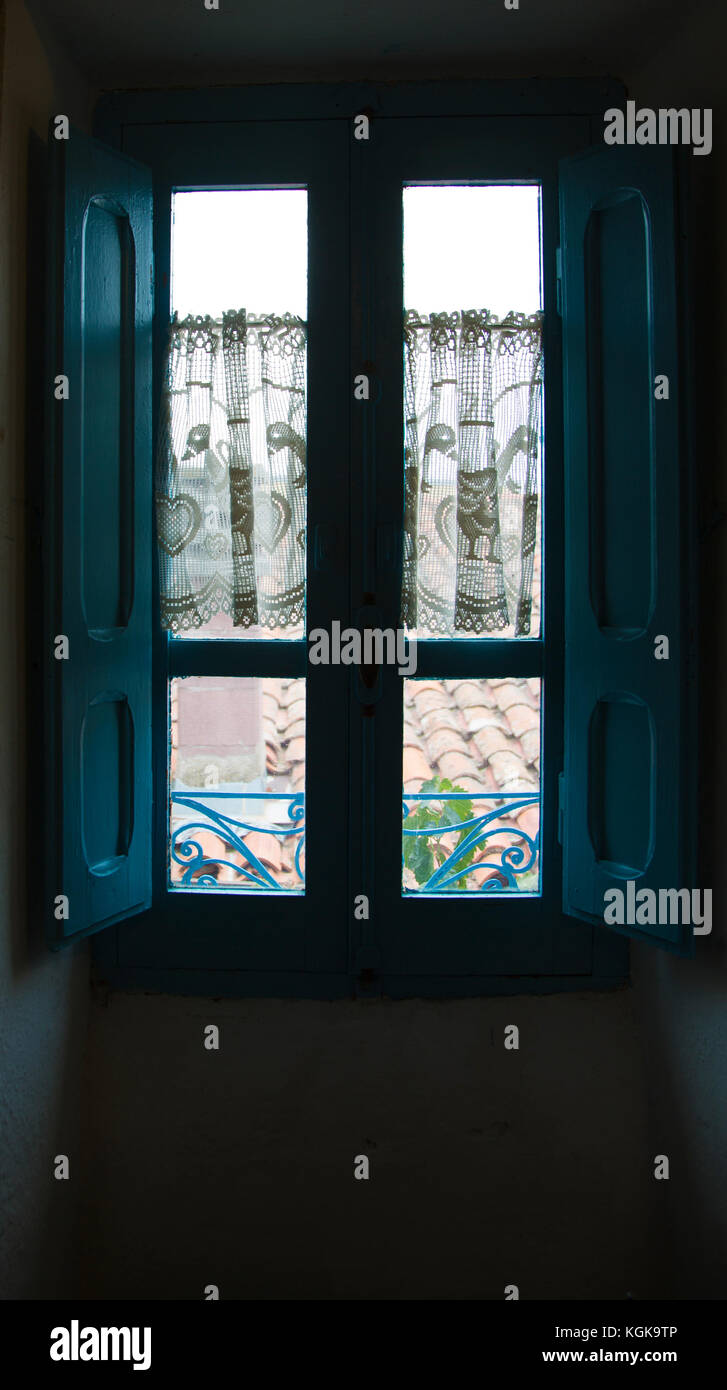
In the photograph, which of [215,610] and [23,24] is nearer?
[23,24]

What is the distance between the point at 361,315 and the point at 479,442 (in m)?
0.36

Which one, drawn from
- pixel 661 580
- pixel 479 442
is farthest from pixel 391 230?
pixel 661 580

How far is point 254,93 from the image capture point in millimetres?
1828

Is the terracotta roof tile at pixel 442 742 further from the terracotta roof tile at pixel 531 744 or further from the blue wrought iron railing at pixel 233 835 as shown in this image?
the blue wrought iron railing at pixel 233 835

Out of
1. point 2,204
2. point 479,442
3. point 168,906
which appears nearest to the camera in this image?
point 2,204

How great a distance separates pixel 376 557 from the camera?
6.00 feet

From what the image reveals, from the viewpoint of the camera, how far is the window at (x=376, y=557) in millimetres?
1698

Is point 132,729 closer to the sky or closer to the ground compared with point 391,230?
closer to the ground

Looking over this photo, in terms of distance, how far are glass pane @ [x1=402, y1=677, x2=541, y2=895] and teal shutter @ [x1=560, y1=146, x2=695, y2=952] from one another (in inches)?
4.0

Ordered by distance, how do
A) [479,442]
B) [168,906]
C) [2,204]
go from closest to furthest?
[2,204] < [479,442] < [168,906]

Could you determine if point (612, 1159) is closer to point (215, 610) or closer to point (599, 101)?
point (215, 610)

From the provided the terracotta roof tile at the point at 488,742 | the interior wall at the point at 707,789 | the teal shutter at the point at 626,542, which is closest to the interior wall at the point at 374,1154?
the interior wall at the point at 707,789

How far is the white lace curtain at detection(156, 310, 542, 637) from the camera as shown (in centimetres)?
176

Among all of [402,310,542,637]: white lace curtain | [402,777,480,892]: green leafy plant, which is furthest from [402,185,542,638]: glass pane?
[402,777,480,892]: green leafy plant
